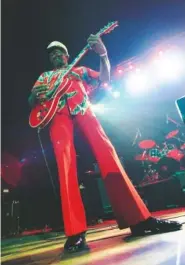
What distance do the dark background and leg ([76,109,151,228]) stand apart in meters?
2.00

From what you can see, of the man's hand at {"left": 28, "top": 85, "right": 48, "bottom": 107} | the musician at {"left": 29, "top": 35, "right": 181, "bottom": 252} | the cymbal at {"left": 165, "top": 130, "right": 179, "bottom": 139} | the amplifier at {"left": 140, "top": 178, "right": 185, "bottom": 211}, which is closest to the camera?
the musician at {"left": 29, "top": 35, "right": 181, "bottom": 252}

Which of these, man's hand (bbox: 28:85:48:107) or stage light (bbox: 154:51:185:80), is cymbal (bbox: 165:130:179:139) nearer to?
stage light (bbox: 154:51:185:80)

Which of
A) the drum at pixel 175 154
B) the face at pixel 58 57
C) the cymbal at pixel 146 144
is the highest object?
the cymbal at pixel 146 144

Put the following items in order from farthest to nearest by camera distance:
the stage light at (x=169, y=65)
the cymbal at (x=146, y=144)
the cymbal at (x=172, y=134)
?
the cymbal at (x=172, y=134) < the cymbal at (x=146, y=144) < the stage light at (x=169, y=65)

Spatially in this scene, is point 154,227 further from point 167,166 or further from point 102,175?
point 167,166

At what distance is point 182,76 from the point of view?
9078 mm

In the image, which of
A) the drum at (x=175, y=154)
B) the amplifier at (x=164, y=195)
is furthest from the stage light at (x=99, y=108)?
the amplifier at (x=164, y=195)

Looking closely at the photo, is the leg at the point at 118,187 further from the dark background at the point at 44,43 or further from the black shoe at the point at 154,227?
the dark background at the point at 44,43

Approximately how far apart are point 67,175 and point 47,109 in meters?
0.82

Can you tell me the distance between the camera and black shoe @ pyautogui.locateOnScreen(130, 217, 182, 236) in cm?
204

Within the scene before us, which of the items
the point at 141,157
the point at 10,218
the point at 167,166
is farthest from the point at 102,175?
the point at 141,157

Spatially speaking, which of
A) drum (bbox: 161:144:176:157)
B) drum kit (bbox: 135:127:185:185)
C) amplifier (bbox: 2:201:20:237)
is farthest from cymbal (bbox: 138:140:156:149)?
amplifier (bbox: 2:201:20:237)

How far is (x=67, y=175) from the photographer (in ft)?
7.71

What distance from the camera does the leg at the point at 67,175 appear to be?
219cm
